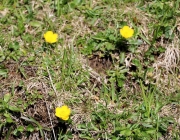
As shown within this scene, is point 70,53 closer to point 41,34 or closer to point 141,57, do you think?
point 41,34

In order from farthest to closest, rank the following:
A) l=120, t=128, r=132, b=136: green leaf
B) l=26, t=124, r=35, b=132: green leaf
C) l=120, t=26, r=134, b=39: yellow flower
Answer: l=120, t=26, r=134, b=39: yellow flower → l=26, t=124, r=35, b=132: green leaf → l=120, t=128, r=132, b=136: green leaf

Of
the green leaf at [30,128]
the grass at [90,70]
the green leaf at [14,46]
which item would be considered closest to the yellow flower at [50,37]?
the grass at [90,70]

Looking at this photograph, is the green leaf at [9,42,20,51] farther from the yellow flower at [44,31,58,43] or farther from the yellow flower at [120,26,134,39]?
the yellow flower at [120,26,134,39]

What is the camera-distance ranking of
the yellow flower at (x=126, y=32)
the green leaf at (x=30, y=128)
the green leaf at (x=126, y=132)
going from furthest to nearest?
1. the yellow flower at (x=126, y=32)
2. the green leaf at (x=30, y=128)
3. the green leaf at (x=126, y=132)

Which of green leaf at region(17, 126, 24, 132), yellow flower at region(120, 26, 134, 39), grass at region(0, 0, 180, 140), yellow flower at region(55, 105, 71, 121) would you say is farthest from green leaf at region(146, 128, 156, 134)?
green leaf at region(17, 126, 24, 132)

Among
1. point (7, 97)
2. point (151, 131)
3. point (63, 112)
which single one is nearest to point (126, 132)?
point (151, 131)

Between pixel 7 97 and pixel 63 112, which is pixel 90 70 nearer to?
pixel 63 112

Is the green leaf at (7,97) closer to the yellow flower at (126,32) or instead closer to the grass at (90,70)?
the grass at (90,70)
